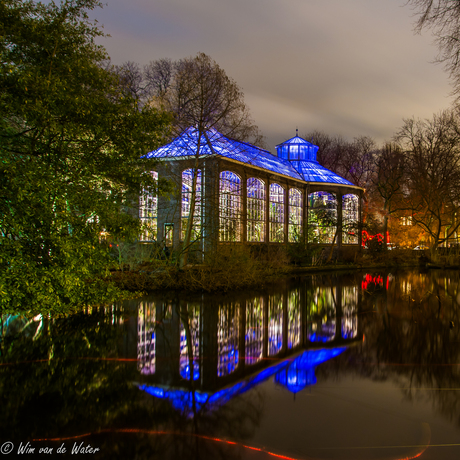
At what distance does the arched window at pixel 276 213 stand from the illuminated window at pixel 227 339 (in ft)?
75.5

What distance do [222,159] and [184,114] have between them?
993cm

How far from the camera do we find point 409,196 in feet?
149

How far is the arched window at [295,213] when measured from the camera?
122 feet

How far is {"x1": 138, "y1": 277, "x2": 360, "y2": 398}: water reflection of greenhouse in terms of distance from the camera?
6.27 meters

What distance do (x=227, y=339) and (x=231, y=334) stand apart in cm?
48

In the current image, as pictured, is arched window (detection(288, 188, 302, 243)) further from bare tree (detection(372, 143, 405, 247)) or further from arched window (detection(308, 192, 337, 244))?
bare tree (detection(372, 143, 405, 247))

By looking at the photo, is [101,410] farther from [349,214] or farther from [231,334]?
[349,214]

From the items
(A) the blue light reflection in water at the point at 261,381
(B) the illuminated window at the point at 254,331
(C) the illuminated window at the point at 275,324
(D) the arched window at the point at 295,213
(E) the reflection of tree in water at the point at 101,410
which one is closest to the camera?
(E) the reflection of tree in water at the point at 101,410

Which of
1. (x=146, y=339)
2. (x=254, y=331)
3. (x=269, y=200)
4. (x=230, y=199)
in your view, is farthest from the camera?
(x=269, y=200)

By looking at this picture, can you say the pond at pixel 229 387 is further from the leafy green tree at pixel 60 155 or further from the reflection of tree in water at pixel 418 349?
the leafy green tree at pixel 60 155

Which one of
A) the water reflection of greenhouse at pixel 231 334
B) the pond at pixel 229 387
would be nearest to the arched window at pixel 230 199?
the water reflection of greenhouse at pixel 231 334

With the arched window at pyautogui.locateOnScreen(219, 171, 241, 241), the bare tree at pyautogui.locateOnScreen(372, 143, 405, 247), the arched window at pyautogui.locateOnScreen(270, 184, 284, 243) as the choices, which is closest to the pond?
the arched window at pyautogui.locateOnScreen(219, 171, 241, 241)

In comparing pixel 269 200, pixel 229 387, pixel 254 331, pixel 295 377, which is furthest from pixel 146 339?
pixel 269 200

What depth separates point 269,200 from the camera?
3450 cm
